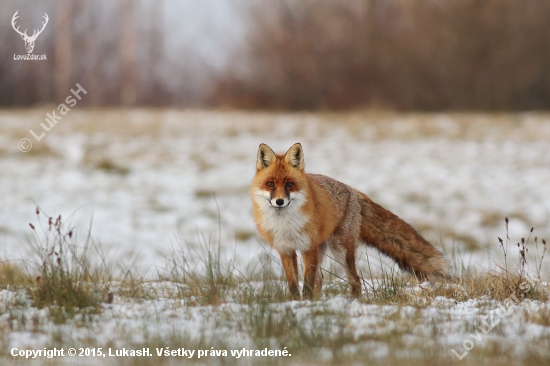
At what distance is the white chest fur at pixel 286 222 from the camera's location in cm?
481

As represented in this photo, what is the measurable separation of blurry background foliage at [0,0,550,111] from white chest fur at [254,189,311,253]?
21.3 metres

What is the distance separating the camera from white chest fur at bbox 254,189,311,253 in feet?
15.8

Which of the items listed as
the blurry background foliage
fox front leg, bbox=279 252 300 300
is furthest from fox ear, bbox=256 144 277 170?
the blurry background foliage

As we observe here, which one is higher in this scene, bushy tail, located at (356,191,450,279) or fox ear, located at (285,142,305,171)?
fox ear, located at (285,142,305,171)

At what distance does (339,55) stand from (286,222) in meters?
23.8

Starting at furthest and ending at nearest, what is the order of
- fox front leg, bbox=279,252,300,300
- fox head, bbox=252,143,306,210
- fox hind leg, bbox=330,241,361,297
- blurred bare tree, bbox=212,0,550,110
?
1. blurred bare tree, bbox=212,0,550,110
2. fox hind leg, bbox=330,241,361,297
3. fox front leg, bbox=279,252,300,300
4. fox head, bbox=252,143,306,210

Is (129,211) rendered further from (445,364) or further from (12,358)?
(445,364)

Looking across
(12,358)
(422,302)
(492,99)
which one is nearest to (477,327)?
(422,302)

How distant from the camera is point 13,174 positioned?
1447 centimetres

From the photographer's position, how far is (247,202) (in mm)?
13266

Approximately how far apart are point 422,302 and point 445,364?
143cm

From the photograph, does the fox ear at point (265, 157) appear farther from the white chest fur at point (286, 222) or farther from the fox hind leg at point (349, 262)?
the fox hind leg at point (349, 262)

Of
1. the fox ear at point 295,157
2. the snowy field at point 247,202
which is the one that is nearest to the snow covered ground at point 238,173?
the snowy field at point 247,202

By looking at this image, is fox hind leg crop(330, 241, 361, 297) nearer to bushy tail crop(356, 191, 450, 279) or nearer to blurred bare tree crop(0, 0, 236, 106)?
bushy tail crop(356, 191, 450, 279)
